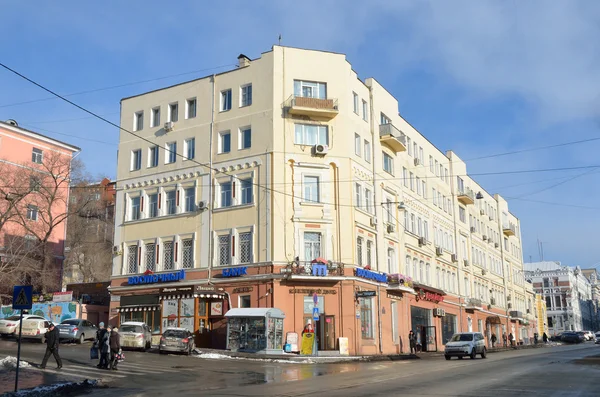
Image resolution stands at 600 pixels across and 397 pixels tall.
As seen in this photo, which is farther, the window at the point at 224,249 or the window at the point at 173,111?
the window at the point at 173,111

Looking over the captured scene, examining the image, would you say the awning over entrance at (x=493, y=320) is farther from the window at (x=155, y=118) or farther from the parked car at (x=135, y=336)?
the parked car at (x=135, y=336)

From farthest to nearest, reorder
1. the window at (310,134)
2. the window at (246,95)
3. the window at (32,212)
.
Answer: the window at (32,212)
the window at (246,95)
the window at (310,134)

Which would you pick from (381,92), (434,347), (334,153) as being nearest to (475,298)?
(434,347)

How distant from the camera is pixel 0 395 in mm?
14859

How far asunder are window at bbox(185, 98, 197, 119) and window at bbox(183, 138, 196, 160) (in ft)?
5.80

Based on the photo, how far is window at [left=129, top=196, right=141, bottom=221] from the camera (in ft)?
147

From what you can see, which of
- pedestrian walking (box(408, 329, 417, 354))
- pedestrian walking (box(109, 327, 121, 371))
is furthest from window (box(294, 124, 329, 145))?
pedestrian walking (box(109, 327, 121, 371))

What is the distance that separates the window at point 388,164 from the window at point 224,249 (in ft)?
43.9

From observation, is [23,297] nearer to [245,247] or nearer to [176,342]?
[176,342]

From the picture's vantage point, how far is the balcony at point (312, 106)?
38875mm

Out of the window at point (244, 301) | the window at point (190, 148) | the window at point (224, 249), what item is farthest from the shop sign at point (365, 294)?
the window at point (190, 148)

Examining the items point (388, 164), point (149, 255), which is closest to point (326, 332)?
point (149, 255)

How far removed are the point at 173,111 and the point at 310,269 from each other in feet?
53.8

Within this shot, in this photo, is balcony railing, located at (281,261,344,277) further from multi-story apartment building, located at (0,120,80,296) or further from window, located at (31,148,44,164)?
window, located at (31,148,44,164)
